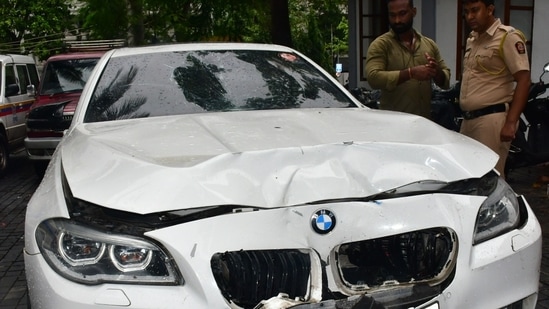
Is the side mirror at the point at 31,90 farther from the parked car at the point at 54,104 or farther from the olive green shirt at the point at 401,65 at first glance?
the olive green shirt at the point at 401,65

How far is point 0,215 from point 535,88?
569cm

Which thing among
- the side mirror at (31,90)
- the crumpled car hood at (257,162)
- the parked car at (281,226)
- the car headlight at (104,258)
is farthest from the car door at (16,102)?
the car headlight at (104,258)

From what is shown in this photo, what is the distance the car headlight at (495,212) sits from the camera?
7.41ft

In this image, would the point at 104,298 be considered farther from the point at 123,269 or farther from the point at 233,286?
the point at 233,286

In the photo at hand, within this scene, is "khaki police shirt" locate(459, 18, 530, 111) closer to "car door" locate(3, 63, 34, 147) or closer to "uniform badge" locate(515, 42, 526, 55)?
"uniform badge" locate(515, 42, 526, 55)

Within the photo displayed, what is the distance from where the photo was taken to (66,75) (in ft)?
30.1

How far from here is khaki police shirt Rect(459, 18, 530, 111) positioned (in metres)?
3.96

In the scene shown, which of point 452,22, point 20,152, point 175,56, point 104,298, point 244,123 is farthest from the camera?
point 20,152

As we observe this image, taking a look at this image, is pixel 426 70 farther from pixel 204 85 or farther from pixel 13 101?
pixel 13 101

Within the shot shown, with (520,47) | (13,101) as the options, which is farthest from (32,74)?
(520,47)

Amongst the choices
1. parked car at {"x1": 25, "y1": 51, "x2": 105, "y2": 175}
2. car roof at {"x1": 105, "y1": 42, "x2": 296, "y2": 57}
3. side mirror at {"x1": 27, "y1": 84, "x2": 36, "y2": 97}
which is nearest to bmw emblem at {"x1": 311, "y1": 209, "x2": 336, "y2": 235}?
car roof at {"x1": 105, "y1": 42, "x2": 296, "y2": 57}

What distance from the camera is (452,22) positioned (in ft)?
33.5

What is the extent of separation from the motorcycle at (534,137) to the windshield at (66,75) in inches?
236

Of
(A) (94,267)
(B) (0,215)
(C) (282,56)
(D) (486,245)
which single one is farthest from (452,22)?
(A) (94,267)
